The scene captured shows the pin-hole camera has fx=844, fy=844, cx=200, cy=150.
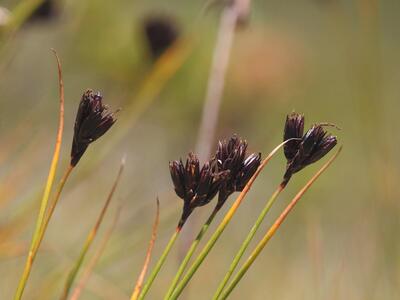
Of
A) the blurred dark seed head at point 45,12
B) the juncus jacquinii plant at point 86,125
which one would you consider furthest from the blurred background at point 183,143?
the juncus jacquinii plant at point 86,125

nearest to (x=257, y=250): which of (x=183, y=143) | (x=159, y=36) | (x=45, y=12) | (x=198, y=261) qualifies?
(x=198, y=261)

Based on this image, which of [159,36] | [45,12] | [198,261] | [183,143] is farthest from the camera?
[183,143]

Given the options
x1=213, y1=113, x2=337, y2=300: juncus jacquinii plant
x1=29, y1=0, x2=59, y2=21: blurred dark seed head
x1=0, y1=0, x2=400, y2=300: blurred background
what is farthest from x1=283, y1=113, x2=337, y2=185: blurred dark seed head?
x1=29, y1=0, x2=59, y2=21: blurred dark seed head

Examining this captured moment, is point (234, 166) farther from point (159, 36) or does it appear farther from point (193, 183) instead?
point (159, 36)

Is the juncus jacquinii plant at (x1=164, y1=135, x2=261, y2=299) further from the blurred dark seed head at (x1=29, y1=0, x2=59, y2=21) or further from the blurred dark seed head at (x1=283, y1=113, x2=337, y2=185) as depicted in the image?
the blurred dark seed head at (x1=29, y1=0, x2=59, y2=21)

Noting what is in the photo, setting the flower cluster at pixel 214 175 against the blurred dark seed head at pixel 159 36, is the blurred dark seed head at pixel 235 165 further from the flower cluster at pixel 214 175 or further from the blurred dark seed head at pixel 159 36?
the blurred dark seed head at pixel 159 36

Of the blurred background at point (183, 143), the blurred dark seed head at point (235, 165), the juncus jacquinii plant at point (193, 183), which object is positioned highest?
the blurred background at point (183, 143)
